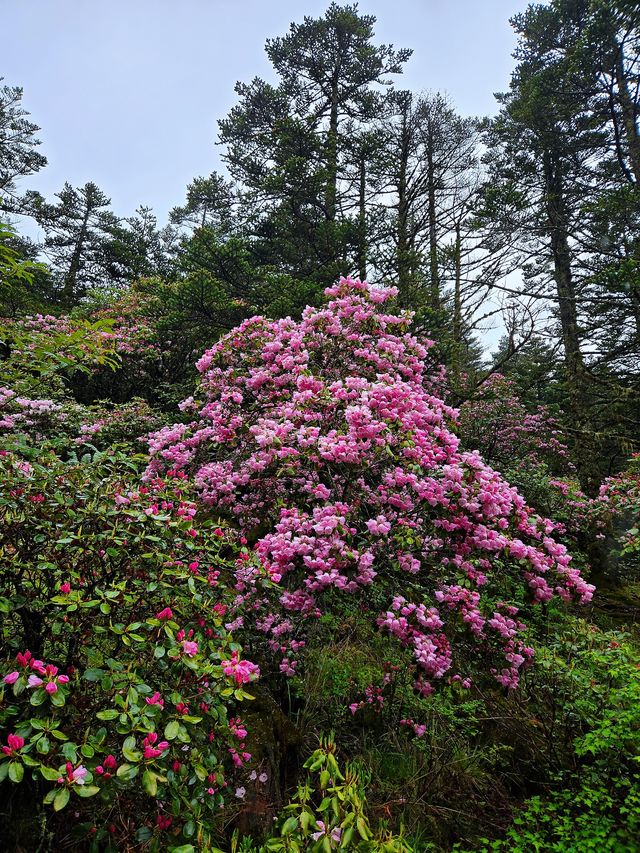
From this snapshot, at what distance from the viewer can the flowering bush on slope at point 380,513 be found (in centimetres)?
311

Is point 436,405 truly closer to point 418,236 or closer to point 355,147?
point 418,236

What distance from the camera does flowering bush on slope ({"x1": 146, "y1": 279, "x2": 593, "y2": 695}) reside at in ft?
10.2

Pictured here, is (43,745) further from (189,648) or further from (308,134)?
(308,134)

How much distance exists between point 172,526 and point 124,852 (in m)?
1.26

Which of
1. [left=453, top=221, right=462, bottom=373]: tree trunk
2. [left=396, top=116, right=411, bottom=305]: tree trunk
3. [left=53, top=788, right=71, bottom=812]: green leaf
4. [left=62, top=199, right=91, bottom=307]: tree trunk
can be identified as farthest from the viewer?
[left=62, top=199, right=91, bottom=307]: tree trunk

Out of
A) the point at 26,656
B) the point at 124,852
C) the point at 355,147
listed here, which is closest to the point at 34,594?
the point at 26,656

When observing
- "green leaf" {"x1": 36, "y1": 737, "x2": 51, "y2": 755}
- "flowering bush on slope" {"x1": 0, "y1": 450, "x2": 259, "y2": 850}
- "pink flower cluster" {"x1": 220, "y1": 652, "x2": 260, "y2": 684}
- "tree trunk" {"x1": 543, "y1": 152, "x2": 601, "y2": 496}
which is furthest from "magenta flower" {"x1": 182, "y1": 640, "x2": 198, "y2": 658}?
"tree trunk" {"x1": 543, "y1": 152, "x2": 601, "y2": 496}

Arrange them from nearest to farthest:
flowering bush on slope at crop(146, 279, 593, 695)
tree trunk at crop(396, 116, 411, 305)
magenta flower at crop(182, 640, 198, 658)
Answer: magenta flower at crop(182, 640, 198, 658) → flowering bush on slope at crop(146, 279, 593, 695) → tree trunk at crop(396, 116, 411, 305)

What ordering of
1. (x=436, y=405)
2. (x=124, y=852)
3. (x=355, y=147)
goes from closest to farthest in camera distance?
(x=124, y=852) → (x=436, y=405) → (x=355, y=147)

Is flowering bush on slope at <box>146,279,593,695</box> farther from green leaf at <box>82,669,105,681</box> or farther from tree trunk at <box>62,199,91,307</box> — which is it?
tree trunk at <box>62,199,91,307</box>

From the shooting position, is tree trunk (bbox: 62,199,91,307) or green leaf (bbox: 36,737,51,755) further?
tree trunk (bbox: 62,199,91,307)

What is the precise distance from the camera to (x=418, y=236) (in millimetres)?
11609

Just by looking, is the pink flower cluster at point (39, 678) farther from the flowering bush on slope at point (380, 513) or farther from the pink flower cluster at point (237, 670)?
the flowering bush on slope at point (380, 513)

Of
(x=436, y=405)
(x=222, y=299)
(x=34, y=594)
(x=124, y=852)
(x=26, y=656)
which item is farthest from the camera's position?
(x=222, y=299)
